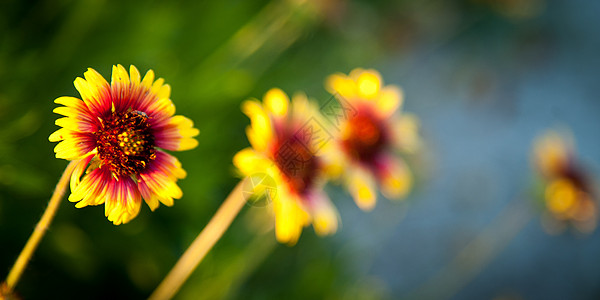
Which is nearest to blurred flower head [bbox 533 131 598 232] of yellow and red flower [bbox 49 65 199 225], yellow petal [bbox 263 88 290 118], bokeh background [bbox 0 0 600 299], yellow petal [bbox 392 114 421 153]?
bokeh background [bbox 0 0 600 299]

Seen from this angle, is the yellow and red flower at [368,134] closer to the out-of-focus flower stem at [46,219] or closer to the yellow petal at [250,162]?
the yellow petal at [250,162]

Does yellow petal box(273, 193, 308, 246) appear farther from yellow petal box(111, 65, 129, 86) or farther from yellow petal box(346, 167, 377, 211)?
yellow petal box(111, 65, 129, 86)

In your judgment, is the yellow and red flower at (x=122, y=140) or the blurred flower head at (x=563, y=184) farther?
the blurred flower head at (x=563, y=184)

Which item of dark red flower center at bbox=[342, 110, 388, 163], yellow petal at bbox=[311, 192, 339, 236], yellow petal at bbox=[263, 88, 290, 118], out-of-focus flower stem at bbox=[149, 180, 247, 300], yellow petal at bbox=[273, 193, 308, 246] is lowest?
out-of-focus flower stem at bbox=[149, 180, 247, 300]

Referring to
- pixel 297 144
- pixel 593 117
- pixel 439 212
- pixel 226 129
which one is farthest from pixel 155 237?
pixel 593 117

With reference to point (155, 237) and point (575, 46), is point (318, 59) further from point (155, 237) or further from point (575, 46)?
point (575, 46)

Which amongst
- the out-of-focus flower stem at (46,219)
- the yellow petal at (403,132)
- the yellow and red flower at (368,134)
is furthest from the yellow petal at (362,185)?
the out-of-focus flower stem at (46,219)

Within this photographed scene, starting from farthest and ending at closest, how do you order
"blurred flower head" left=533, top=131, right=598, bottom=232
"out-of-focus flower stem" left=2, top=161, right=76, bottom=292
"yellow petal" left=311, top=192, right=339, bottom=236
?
"blurred flower head" left=533, top=131, right=598, bottom=232 → "yellow petal" left=311, top=192, right=339, bottom=236 → "out-of-focus flower stem" left=2, top=161, right=76, bottom=292
